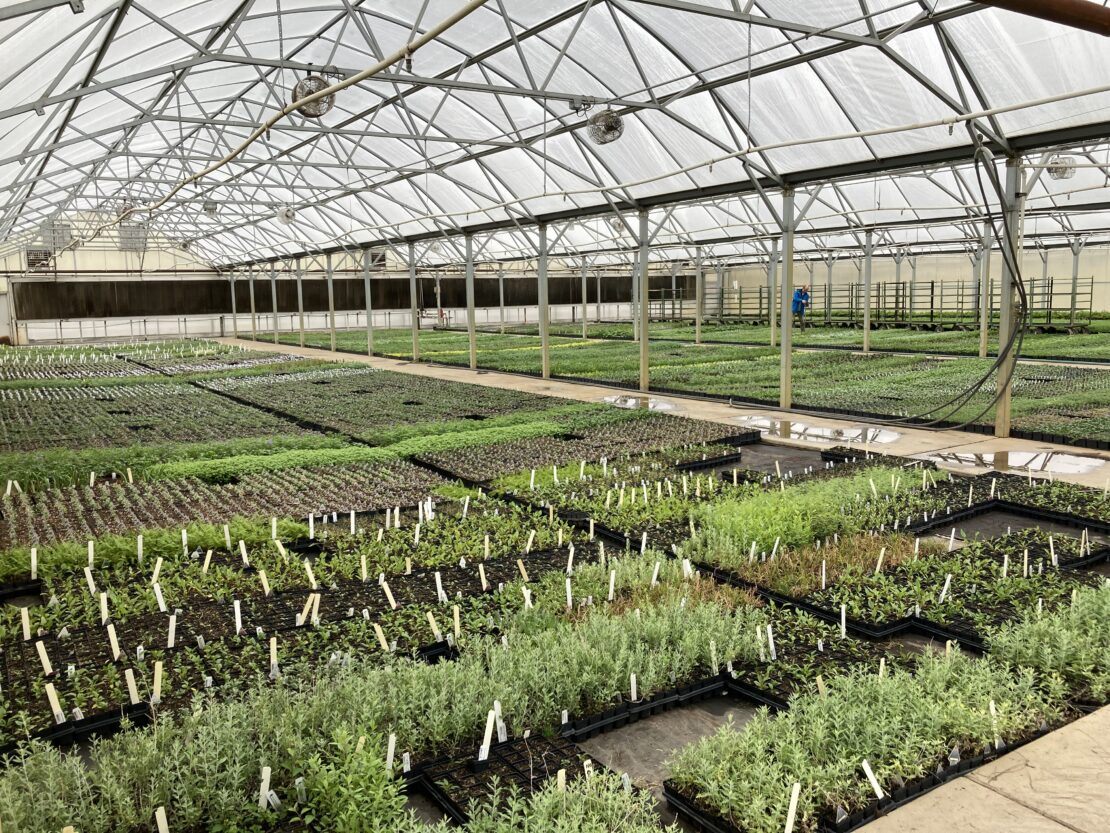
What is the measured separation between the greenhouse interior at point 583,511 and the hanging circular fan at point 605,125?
382 mm

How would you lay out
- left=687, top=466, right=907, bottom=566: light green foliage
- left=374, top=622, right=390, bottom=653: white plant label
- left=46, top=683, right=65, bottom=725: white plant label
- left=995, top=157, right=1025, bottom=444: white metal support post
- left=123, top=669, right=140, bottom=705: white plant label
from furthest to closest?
left=995, top=157, right=1025, bottom=444: white metal support post, left=687, top=466, right=907, bottom=566: light green foliage, left=374, top=622, right=390, bottom=653: white plant label, left=123, top=669, right=140, bottom=705: white plant label, left=46, top=683, right=65, bottom=725: white plant label

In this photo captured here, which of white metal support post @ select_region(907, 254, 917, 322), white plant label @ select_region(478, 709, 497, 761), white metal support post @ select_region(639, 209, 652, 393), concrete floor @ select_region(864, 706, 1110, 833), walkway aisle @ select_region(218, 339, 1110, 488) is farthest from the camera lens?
white metal support post @ select_region(907, 254, 917, 322)

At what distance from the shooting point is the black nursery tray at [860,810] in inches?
162

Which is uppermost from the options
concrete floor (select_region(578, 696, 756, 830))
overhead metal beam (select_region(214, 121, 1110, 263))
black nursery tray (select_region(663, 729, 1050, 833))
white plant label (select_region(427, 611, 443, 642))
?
overhead metal beam (select_region(214, 121, 1110, 263))

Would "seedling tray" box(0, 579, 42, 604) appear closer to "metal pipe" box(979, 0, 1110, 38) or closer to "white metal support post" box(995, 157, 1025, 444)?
"metal pipe" box(979, 0, 1110, 38)

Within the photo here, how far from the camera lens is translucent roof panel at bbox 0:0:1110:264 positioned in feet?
38.2

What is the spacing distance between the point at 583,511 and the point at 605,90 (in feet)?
31.7

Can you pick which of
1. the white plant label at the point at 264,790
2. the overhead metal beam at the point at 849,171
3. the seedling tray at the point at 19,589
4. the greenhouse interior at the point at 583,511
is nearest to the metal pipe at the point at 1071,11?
the greenhouse interior at the point at 583,511

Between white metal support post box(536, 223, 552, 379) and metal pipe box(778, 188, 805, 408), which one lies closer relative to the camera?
metal pipe box(778, 188, 805, 408)

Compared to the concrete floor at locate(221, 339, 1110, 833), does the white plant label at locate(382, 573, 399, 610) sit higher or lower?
higher

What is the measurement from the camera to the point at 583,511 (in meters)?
9.95

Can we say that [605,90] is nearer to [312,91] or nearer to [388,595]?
[312,91]

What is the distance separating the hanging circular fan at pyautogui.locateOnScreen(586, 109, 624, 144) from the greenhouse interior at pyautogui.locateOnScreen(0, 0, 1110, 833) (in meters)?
0.38

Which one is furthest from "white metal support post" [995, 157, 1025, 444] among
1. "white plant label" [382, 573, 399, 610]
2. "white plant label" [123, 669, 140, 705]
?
"white plant label" [123, 669, 140, 705]
